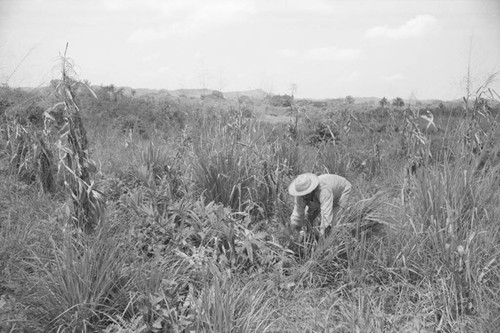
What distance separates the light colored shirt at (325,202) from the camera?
162 inches

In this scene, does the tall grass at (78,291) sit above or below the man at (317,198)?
below

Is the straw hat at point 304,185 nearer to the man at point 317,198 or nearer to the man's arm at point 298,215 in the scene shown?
the man at point 317,198

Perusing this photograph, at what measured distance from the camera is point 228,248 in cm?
389

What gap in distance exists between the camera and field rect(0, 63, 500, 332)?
279 cm

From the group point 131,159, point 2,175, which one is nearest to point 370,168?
point 131,159

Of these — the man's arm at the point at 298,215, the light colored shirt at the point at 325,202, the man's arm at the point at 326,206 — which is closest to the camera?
the man's arm at the point at 326,206

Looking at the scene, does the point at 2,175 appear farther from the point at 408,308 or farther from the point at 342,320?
the point at 408,308

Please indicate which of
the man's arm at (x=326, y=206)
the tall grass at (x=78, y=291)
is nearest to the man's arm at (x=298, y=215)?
the man's arm at (x=326, y=206)

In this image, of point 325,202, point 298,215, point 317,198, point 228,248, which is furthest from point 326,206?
point 228,248

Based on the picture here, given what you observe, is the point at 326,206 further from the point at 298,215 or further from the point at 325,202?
the point at 298,215

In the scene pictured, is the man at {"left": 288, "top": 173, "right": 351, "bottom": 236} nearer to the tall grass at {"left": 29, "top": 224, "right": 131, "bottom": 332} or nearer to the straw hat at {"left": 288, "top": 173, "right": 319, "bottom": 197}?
the straw hat at {"left": 288, "top": 173, "right": 319, "bottom": 197}

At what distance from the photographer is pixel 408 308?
10.8 feet

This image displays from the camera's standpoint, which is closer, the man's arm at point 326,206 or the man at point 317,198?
the man's arm at point 326,206

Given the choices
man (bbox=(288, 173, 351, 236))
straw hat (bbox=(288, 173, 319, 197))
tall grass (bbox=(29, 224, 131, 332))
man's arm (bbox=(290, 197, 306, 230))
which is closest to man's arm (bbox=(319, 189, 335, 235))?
man (bbox=(288, 173, 351, 236))
